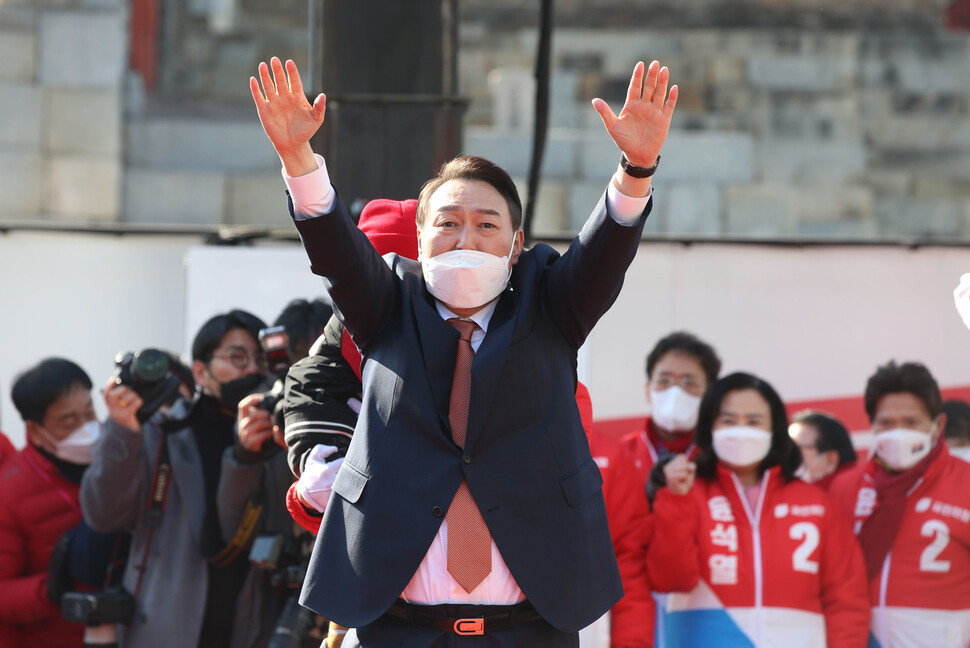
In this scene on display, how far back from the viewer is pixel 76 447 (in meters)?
4.65

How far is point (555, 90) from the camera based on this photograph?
477 inches

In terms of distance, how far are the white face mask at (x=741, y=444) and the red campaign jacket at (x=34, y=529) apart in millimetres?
2244

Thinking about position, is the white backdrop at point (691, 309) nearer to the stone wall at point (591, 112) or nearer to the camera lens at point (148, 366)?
the camera lens at point (148, 366)

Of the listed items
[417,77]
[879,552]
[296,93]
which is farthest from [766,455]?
[296,93]

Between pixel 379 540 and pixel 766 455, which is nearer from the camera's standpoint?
pixel 379 540

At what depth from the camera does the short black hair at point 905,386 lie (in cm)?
468

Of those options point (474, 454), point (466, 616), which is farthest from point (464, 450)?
point (466, 616)

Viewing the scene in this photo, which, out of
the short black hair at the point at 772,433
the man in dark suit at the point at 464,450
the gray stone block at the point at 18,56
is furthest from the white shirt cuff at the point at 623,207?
the gray stone block at the point at 18,56

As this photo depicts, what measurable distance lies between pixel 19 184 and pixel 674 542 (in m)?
8.18

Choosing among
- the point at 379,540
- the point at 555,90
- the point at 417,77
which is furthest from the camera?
the point at 555,90

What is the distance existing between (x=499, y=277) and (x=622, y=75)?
33.6 ft

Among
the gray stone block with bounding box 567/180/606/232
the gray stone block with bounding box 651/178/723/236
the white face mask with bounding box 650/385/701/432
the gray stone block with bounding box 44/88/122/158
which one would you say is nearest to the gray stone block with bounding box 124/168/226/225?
the gray stone block with bounding box 44/88/122/158

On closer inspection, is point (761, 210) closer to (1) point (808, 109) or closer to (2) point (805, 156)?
(2) point (805, 156)

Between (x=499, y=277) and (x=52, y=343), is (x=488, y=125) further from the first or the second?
(x=499, y=277)
